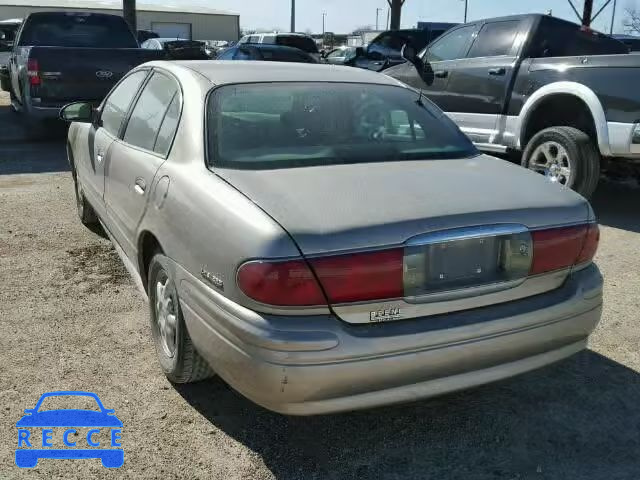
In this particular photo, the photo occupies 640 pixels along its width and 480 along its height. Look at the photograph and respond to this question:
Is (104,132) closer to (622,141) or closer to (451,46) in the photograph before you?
(622,141)

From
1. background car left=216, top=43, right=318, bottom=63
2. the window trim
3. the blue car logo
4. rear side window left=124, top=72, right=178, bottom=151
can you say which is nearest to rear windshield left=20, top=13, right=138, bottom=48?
background car left=216, top=43, right=318, bottom=63

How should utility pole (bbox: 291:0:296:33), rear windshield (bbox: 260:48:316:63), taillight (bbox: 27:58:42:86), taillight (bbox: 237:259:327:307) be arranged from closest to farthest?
taillight (bbox: 237:259:327:307) < taillight (bbox: 27:58:42:86) < rear windshield (bbox: 260:48:316:63) < utility pole (bbox: 291:0:296:33)

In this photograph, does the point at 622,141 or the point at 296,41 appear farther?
the point at 296,41

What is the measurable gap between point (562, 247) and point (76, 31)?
9.96 metres

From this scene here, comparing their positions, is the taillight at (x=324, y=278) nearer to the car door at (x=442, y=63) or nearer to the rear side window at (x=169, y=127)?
the rear side window at (x=169, y=127)

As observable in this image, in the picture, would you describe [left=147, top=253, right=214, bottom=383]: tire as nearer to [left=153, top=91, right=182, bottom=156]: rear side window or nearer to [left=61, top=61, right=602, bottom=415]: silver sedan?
[left=61, top=61, right=602, bottom=415]: silver sedan

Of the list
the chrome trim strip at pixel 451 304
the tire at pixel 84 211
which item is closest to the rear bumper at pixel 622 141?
the chrome trim strip at pixel 451 304

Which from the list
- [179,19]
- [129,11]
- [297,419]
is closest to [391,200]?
[297,419]

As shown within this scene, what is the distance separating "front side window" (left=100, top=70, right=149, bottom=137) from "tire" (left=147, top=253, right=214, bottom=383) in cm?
136

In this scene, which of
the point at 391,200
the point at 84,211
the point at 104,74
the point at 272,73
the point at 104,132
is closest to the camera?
the point at 391,200

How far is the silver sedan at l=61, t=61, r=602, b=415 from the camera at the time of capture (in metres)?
2.32

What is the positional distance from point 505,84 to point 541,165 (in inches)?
40.8

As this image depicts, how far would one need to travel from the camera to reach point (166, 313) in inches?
123

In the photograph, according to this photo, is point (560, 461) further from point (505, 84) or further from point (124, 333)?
point (505, 84)
